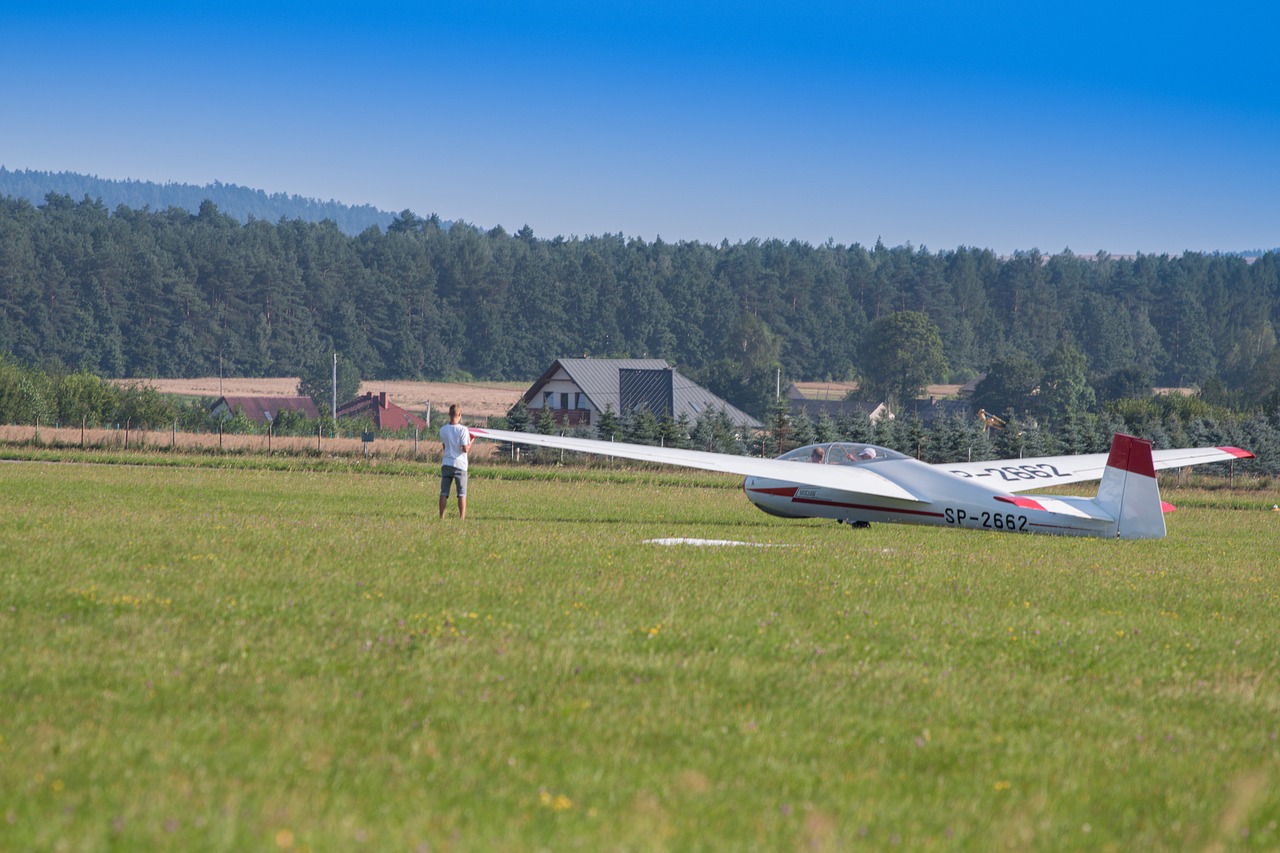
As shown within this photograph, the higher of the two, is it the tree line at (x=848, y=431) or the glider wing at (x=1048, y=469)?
the tree line at (x=848, y=431)

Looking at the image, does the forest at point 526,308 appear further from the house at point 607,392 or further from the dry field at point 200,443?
the dry field at point 200,443

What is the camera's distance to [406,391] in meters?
142

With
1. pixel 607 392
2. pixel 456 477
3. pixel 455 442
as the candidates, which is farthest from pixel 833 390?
pixel 455 442

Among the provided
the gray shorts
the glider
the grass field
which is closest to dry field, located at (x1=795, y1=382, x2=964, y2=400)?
the glider

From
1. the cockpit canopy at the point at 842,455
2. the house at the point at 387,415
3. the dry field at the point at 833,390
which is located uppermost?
the dry field at the point at 833,390

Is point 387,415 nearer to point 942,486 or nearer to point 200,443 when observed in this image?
point 200,443

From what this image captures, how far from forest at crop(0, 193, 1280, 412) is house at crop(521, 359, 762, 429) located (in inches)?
1400

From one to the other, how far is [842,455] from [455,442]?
8515 millimetres

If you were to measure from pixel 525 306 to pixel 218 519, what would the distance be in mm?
151932

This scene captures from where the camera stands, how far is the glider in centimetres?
2106

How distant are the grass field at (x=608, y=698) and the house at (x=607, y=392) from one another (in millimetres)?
78174

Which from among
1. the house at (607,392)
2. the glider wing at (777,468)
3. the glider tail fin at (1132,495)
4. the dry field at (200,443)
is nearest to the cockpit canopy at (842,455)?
the glider wing at (777,468)

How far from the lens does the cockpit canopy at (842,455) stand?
81.7ft

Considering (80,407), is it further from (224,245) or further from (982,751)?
(982,751)
